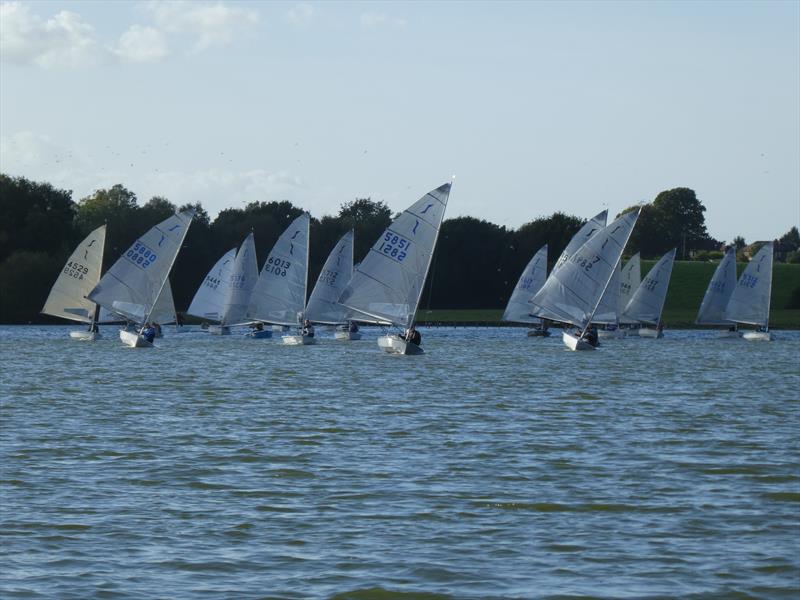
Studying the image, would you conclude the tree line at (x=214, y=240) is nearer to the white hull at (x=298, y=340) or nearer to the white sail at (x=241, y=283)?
the white sail at (x=241, y=283)

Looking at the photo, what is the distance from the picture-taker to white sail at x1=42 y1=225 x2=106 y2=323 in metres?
81.5

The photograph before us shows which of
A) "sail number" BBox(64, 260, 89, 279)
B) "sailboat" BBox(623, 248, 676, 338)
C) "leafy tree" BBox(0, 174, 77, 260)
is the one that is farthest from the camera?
"leafy tree" BBox(0, 174, 77, 260)

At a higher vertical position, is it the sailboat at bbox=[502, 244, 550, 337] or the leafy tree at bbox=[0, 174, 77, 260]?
the leafy tree at bbox=[0, 174, 77, 260]

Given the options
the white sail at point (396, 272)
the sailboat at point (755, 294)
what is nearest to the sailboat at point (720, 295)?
the sailboat at point (755, 294)

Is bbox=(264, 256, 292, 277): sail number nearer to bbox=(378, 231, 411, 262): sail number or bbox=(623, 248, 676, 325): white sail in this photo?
bbox=(378, 231, 411, 262): sail number

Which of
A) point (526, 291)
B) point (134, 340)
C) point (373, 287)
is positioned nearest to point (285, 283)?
point (134, 340)

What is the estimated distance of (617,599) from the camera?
47.7 feet

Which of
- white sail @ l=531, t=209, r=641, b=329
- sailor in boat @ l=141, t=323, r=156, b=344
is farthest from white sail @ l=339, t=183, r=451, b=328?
sailor in boat @ l=141, t=323, r=156, b=344

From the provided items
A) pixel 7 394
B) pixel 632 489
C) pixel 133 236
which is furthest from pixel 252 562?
pixel 133 236

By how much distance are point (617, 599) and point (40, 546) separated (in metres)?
7.11

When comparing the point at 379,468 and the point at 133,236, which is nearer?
the point at 379,468

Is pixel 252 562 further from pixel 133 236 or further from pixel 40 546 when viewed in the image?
pixel 133 236

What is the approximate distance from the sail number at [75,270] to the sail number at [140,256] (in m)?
9.11

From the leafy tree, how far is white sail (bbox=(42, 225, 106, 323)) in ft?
147
